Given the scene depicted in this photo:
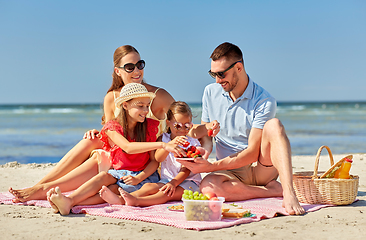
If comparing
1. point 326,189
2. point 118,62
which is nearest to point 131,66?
point 118,62

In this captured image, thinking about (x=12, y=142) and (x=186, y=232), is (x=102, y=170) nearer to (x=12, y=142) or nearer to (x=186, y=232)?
(x=186, y=232)

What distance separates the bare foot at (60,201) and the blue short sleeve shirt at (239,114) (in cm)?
186

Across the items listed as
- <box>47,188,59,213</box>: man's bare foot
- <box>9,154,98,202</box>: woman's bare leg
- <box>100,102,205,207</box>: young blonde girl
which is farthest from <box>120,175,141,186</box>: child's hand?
<box>47,188,59,213</box>: man's bare foot

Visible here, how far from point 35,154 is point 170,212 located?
7600 mm

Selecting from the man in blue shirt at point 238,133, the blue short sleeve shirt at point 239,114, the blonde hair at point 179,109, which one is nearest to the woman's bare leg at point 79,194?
the man in blue shirt at point 238,133

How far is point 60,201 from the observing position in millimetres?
3832

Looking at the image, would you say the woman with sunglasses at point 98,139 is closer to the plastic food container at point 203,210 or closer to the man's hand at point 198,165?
the man's hand at point 198,165

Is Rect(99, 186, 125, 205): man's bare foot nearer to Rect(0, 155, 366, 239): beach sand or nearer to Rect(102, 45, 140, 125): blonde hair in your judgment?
Rect(0, 155, 366, 239): beach sand

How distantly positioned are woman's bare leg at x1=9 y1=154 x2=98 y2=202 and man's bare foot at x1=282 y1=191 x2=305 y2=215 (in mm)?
2232

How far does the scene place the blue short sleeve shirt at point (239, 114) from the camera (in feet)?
14.8

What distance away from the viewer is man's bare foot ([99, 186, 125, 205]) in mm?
4098

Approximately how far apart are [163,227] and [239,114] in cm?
171

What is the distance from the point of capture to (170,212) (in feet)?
13.1

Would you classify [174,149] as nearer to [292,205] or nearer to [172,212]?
[172,212]
